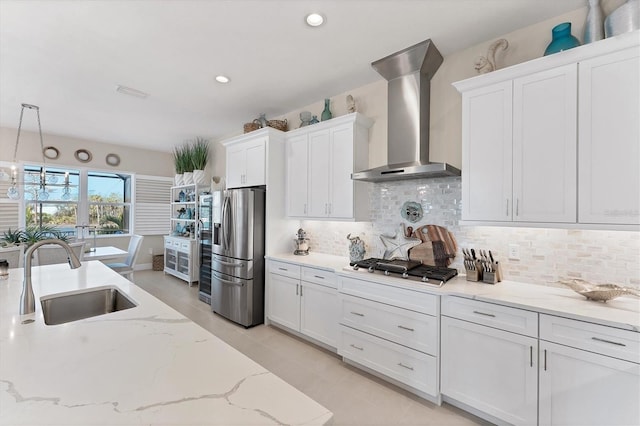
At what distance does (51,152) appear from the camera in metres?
5.31

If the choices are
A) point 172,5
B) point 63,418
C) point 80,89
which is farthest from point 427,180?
point 80,89

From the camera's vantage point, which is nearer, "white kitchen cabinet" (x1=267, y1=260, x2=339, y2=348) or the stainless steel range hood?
the stainless steel range hood

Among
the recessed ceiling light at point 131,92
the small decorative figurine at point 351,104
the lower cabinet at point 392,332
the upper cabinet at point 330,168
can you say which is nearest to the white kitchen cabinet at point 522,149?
the lower cabinet at point 392,332

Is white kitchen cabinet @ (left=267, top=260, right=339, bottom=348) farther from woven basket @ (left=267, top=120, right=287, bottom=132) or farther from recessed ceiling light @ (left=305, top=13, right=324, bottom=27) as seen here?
recessed ceiling light @ (left=305, top=13, right=324, bottom=27)

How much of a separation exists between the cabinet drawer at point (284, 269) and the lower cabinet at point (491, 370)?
5.29ft

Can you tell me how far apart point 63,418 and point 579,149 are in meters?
2.67

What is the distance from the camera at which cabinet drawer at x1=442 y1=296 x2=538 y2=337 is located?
1.75m

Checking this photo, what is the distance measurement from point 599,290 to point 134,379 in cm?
243

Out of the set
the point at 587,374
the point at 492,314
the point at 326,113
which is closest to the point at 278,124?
the point at 326,113

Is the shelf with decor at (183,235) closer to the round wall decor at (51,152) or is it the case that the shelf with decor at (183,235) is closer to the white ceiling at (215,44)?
the round wall decor at (51,152)

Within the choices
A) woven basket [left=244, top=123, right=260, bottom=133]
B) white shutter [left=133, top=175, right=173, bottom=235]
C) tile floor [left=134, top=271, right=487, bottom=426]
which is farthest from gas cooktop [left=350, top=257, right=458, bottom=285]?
white shutter [left=133, top=175, right=173, bottom=235]

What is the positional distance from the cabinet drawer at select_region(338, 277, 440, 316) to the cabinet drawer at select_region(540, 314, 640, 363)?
651 millimetres

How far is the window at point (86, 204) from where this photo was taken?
534 cm

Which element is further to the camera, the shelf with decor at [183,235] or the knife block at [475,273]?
the shelf with decor at [183,235]
